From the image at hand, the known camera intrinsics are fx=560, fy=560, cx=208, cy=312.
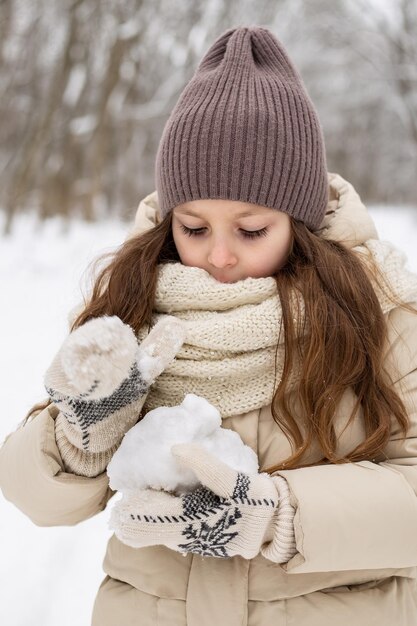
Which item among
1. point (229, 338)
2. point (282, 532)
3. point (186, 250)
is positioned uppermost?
point (186, 250)

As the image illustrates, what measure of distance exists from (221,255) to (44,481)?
25.8 inches

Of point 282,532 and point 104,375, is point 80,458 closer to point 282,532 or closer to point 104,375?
point 104,375

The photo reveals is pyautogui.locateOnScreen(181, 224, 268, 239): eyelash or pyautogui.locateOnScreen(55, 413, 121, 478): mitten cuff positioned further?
pyautogui.locateOnScreen(181, 224, 268, 239): eyelash

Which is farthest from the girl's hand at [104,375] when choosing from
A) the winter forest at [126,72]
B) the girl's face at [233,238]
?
the winter forest at [126,72]

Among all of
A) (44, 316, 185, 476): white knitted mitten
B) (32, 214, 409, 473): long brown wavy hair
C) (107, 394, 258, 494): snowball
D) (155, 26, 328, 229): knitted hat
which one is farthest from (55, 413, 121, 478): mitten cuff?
(155, 26, 328, 229): knitted hat

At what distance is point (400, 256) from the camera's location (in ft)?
4.72

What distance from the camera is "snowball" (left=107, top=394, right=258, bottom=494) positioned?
1.09m

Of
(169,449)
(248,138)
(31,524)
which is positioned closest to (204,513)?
(169,449)

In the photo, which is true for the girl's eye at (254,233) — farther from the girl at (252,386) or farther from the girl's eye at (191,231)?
the girl's eye at (191,231)

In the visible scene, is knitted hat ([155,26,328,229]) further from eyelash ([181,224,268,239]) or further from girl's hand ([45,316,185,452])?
girl's hand ([45,316,185,452])

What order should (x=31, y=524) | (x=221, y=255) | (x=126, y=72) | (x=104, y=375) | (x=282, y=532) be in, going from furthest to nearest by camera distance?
(x=126, y=72), (x=31, y=524), (x=221, y=255), (x=282, y=532), (x=104, y=375)

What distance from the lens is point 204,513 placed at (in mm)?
1051

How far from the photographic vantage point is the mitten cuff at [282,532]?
1.12m

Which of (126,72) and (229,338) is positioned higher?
(126,72)
